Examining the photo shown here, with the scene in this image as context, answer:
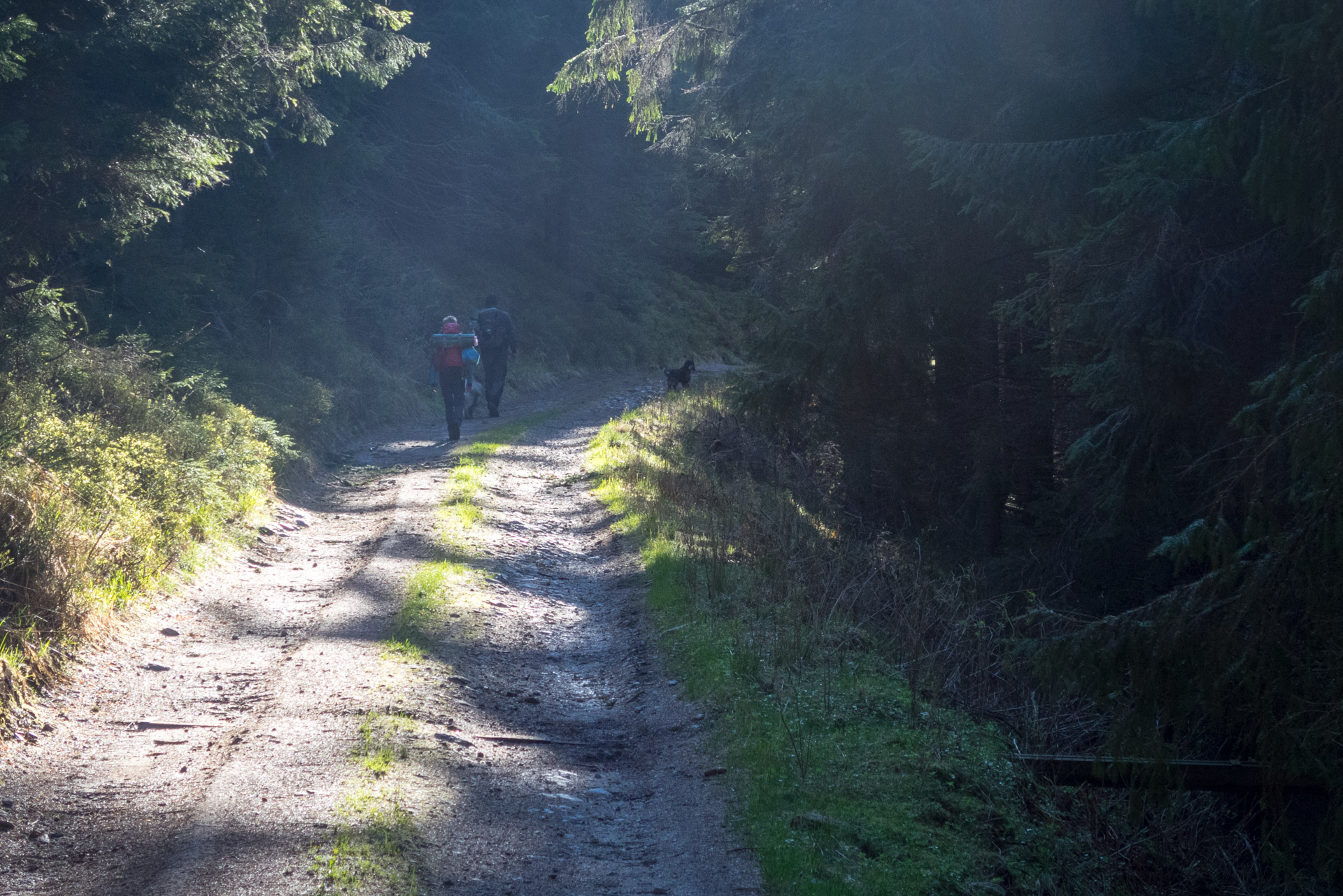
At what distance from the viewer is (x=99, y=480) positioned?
25.9 ft

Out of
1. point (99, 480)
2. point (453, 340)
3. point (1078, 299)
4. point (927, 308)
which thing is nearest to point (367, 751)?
point (99, 480)

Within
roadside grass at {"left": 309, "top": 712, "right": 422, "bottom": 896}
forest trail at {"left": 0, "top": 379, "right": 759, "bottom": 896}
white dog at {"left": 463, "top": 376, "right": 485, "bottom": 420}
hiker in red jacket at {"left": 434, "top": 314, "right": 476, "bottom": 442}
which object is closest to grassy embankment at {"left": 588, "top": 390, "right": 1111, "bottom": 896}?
forest trail at {"left": 0, "top": 379, "right": 759, "bottom": 896}

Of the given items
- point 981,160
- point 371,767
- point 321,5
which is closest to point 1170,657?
point 371,767

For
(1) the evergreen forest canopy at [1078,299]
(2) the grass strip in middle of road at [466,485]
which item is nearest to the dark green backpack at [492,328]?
(2) the grass strip in middle of road at [466,485]

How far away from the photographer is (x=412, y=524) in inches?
410

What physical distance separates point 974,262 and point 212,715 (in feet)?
30.1

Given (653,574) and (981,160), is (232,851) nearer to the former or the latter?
(653,574)

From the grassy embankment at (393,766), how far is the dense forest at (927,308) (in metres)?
1.95

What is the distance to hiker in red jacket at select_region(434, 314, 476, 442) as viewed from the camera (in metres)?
16.8

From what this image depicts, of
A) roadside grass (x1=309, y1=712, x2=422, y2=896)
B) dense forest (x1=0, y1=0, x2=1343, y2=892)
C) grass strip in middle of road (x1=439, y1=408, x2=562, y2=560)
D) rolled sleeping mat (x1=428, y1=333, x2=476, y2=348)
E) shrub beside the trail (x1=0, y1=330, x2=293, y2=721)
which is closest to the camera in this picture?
roadside grass (x1=309, y1=712, x2=422, y2=896)

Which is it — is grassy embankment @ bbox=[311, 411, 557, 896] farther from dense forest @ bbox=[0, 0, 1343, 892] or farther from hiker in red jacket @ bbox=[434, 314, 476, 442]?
hiker in red jacket @ bbox=[434, 314, 476, 442]

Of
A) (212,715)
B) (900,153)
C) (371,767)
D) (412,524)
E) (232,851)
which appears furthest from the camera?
(900,153)

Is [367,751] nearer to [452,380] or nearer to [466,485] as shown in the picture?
[466,485]

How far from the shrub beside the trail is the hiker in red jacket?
4007 millimetres
